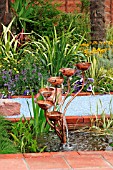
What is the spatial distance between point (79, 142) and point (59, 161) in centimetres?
98

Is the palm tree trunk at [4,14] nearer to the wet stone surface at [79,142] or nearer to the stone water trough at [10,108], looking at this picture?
the stone water trough at [10,108]

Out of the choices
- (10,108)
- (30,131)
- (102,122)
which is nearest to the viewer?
(30,131)

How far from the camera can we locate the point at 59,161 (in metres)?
4.25

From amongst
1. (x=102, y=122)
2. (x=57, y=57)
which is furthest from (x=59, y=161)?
(x=57, y=57)

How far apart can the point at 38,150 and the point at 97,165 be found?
90 cm

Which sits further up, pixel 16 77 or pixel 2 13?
pixel 2 13

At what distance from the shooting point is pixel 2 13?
10438 millimetres

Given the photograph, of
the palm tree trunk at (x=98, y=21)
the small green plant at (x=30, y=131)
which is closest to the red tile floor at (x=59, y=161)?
the small green plant at (x=30, y=131)

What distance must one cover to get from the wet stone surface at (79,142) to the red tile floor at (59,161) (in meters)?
0.44

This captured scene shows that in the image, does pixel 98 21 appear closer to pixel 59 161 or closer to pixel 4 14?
pixel 4 14

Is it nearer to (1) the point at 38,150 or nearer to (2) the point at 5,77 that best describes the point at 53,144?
(1) the point at 38,150

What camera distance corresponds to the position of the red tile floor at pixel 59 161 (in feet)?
13.4

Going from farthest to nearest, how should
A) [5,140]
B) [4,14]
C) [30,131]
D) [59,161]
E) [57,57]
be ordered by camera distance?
[4,14] < [57,57] < [30,131] < [5,140] < [59,161]

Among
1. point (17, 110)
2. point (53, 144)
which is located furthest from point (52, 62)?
point (53, 144)
